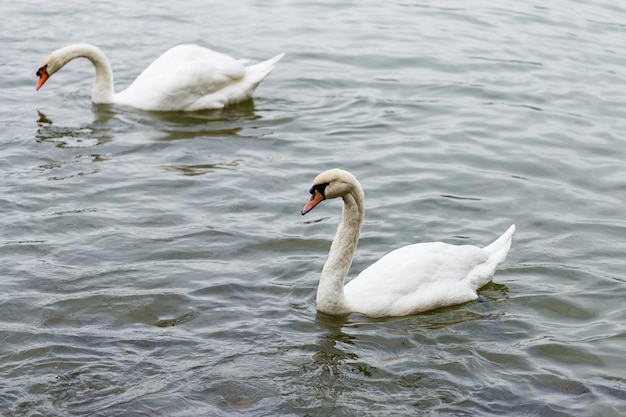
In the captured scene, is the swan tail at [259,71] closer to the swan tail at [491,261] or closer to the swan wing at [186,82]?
the swan wing at [186,82]

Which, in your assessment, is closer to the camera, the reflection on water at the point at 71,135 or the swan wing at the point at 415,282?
the swan wing at the point at 415,282

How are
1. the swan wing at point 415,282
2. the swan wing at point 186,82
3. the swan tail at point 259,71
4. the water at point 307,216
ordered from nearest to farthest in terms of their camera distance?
the water at point 307,216
the swan wing at point 415,282
the swan wing at point 186,82
the swan tail at point 259,71

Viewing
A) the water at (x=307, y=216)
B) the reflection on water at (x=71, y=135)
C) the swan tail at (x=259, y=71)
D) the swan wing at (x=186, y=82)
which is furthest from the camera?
the swan tail at (x=259, y=71)

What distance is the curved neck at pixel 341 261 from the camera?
841 cm

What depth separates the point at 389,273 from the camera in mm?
8609

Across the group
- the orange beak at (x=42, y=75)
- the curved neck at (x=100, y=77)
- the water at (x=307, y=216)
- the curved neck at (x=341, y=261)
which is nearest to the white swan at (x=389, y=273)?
the curved neck at (x=341, y=261)

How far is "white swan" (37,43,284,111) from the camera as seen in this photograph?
1376 centimetres

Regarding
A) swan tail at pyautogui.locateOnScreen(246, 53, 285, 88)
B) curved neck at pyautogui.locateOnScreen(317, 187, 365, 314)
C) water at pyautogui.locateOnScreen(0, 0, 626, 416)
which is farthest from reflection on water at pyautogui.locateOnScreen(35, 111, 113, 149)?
curved neck at pyautogui.locateOnScreen(317, 187, 365, 314)

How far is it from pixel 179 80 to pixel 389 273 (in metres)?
6.06

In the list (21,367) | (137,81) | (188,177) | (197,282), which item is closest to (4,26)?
(137,81)

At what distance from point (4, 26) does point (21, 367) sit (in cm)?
1077

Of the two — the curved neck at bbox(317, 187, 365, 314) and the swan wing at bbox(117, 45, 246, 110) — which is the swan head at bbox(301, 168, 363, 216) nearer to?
the curved neck at bbox(317, 187, 365, 314)

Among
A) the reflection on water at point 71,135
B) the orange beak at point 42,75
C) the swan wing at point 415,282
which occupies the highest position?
the orange beak at point 42,75

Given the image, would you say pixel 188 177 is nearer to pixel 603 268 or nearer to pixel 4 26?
pixel 603 268
